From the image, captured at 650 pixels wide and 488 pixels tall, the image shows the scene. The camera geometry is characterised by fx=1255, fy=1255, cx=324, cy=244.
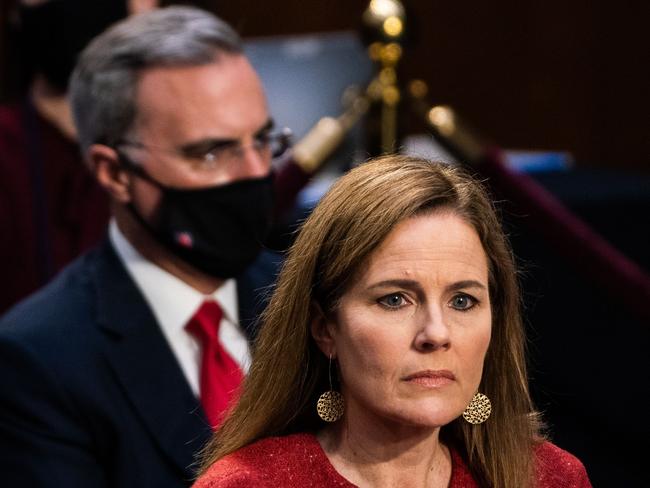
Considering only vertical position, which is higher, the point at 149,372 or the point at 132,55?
the point at 132,55

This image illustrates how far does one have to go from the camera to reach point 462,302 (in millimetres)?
A: 1604

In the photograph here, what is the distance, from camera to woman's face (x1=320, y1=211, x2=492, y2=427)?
155 cm

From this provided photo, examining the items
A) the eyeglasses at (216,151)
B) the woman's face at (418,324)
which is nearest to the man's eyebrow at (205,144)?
the eyeglasses at (216,151)

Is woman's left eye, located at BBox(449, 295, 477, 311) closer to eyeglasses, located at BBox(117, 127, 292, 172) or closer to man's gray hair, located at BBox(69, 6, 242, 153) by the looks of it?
eyeglasses, located at BBox(117, 127, 292, 172)

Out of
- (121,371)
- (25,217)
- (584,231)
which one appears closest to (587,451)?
(121,371)

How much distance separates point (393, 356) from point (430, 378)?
5cm

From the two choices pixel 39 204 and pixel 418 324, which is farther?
pixel 39 204

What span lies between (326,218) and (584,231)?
1.74 metres

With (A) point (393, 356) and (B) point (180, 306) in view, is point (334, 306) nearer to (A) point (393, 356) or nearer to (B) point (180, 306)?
(A) point (393, 356)

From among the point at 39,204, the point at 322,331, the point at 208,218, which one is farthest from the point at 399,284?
the point at 39,204

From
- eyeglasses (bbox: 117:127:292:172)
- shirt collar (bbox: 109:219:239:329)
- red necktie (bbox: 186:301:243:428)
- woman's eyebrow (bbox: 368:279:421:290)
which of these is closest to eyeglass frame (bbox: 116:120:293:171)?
eyeglasses (bbox: 117:127:292:172)

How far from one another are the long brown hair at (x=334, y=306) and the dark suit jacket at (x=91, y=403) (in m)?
0.65

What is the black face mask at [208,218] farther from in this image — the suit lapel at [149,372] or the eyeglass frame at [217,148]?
the suit lapel at [149,372]

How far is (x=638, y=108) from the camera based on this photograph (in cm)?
584
